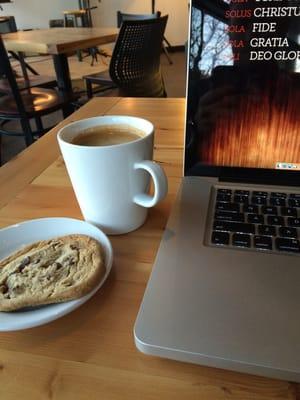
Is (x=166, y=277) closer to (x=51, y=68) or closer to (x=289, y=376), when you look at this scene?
(x=289, y=376)

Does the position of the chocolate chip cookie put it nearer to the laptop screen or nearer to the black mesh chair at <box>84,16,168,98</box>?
the laptop screen

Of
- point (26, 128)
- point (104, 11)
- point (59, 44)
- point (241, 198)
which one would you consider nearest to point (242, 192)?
point (241, 198)

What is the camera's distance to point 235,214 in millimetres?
352

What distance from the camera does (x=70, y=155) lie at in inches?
12.4

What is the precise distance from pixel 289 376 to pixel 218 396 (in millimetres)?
48

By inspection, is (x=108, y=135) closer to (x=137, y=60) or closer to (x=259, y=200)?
(x=259, y=200)

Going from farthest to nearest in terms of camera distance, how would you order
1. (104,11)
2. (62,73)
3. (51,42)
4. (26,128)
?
(104,11), (62,73), (51,42), (26,128)

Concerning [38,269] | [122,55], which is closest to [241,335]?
[38,269]

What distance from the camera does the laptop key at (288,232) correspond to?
1.04ft

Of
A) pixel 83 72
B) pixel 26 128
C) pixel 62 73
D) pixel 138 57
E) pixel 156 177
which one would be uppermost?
pixel 156 177

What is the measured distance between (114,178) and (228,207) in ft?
0.45

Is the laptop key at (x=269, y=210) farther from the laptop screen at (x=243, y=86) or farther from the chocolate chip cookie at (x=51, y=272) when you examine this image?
the chocolate chip cookie at (x=51, y=272)

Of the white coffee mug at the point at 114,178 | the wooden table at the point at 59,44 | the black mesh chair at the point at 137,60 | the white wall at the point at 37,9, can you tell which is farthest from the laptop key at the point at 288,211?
the white wall at the point at 37,9

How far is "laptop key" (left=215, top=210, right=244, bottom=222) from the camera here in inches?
13.6
